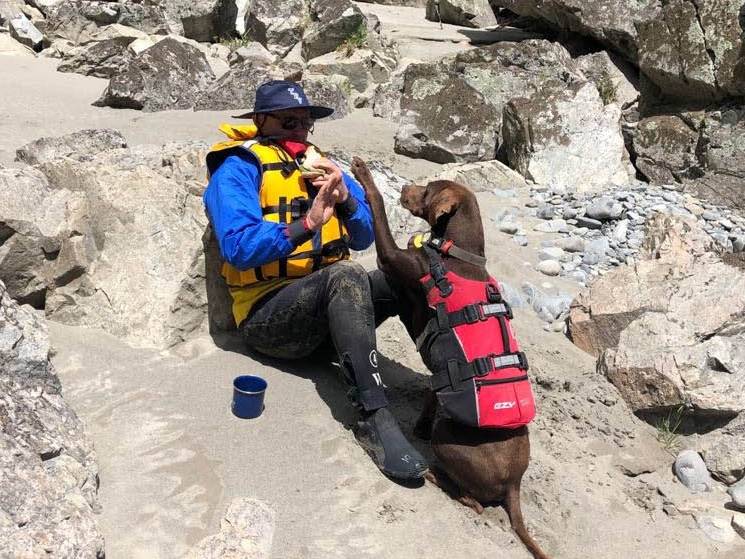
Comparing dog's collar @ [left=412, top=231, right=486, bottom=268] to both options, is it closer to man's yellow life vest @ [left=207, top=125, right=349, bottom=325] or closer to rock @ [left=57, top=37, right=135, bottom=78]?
man's yellow life vest @ [left=207, top=125, right=349, bottom=325]

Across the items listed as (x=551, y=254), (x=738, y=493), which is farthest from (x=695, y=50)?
(x=738, y=493)

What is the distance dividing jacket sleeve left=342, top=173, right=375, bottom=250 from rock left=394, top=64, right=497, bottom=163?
13.5 ft

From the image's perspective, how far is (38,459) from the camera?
9.03 feet

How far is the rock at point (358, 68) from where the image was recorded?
10.9 m

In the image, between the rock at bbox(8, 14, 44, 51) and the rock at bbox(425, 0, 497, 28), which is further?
the rock at bbox(425, 0, 497, 28)

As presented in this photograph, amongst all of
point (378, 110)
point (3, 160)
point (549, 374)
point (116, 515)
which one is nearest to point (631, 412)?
point (549, 374)

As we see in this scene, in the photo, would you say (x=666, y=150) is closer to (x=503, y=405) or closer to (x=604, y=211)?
(x=604, y=211)

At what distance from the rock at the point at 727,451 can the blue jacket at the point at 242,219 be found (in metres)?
2.42

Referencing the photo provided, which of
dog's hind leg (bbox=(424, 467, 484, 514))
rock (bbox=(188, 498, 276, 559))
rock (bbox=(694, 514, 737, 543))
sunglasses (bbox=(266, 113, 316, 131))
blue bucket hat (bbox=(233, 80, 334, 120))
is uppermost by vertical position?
blue bucket hat (bbox=(233, 80, 334, 120))

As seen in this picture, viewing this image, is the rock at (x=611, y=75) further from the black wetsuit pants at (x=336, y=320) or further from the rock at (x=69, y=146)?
the black wetsuit pants at (x=336, y=320)

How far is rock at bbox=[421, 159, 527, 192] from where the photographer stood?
7.43 metres

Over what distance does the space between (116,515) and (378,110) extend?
7458mm

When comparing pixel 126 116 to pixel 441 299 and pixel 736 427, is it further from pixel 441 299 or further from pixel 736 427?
pixel 736 427

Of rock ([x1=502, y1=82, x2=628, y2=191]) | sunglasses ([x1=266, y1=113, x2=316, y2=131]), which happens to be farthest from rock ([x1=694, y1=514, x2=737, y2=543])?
rock ([x1=502, y1=82, x2=628, y2=191])
